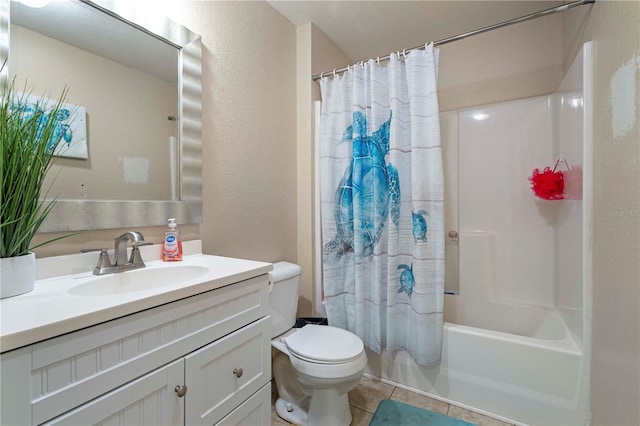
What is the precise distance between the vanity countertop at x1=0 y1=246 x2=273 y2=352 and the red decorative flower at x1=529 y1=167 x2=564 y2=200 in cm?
194

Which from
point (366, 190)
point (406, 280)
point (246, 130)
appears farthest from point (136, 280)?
point (406, 280)

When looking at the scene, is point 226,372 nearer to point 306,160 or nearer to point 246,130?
point 246,130

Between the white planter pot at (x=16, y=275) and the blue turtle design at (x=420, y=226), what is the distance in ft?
5.20

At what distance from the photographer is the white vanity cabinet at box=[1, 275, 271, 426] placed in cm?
59

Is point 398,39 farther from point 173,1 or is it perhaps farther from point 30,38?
point 30,38

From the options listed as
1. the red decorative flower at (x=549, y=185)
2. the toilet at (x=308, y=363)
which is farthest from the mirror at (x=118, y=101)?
the red decorative flower at (x=549, y=185)

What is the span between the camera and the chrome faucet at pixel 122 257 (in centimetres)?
105

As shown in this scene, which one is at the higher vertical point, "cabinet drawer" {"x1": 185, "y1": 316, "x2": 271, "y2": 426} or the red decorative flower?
the red decorative flower

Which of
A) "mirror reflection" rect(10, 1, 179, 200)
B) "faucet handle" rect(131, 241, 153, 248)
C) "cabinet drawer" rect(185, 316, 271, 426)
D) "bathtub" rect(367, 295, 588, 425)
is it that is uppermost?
"mirror reflection" rect(10, 1, 179, 200)

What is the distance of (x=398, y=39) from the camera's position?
2.27 metres

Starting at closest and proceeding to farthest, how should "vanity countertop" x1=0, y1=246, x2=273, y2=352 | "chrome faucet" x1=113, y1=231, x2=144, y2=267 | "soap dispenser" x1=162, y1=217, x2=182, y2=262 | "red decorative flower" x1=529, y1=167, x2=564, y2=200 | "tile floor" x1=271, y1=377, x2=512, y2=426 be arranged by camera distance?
"vanity countertop" x1=0, y1=246, x2=273, y2=352
"chrome faucet" x1=113, y1=231, x2=144, y2=267
"soap dispenser" x1=162, y1=217, x2=182, y2=262
"tile floor" x1=271, y1=377, x2=512, y2=426
"red decorative flower" x1=529, y1=167, x2=564, y2=200

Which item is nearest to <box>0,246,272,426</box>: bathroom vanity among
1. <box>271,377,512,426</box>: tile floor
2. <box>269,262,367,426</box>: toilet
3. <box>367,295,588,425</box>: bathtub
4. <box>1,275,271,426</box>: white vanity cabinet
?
<box>1,275,271,426</box>: white vanity cabinet

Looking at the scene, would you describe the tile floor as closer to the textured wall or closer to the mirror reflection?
the textured wall

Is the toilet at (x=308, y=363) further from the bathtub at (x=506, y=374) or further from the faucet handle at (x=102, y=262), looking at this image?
the faucet handle at (x=102, y=262)
